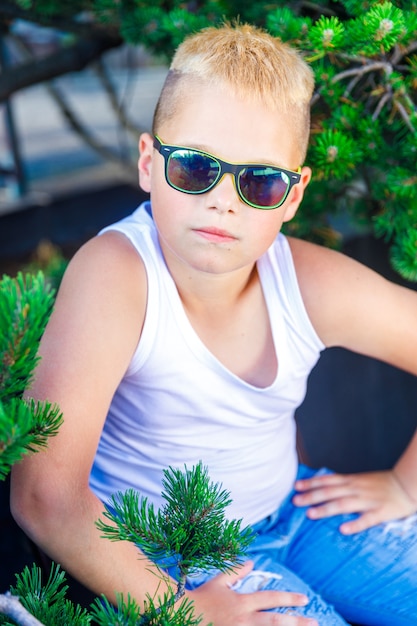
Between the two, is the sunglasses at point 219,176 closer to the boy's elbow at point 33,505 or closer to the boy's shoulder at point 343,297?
the boy's shoulder at point 343,297

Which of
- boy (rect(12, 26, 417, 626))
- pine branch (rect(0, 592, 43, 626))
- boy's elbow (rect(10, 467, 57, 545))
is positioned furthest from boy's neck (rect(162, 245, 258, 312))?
pine branch (rect(0, 592, 43, 626))

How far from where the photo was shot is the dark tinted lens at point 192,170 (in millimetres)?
1510

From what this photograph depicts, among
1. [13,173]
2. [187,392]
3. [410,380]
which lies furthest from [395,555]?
[13,173]

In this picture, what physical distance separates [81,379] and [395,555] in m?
0.90

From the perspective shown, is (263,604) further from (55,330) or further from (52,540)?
(55,330)

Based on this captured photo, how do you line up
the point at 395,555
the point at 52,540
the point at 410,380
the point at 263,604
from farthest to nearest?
the point at 410,380 < the point at 395,555 < the point at 263,604 < the point at 52,540

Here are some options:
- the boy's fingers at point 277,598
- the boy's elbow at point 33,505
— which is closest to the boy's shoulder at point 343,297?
the boy's fingers at point 277,598

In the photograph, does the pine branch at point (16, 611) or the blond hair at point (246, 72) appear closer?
the pine branch at point (16, 611)

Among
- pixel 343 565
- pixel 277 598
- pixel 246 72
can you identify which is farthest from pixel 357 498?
pixel 246 72

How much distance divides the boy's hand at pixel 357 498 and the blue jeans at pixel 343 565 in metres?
0.02

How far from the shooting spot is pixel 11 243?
5.20 m

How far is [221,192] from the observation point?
5.00 feet

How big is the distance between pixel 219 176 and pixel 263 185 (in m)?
0.10

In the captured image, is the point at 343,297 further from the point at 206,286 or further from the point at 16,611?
the point at 16,611
